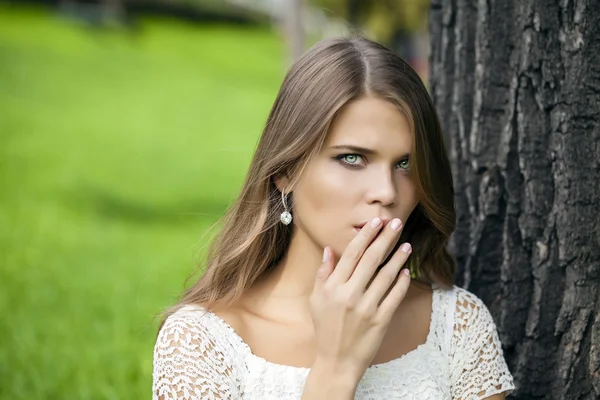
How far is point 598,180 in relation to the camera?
287 centimetres

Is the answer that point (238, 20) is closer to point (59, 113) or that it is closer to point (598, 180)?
point (59, 113)

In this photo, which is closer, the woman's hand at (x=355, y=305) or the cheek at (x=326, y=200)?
the woman's hand at (x=355, y=305)

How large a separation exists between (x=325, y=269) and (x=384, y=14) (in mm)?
23901

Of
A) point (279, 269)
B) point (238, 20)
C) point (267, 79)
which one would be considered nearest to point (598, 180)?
point (279, 269)

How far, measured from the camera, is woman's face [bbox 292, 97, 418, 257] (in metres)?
2.52

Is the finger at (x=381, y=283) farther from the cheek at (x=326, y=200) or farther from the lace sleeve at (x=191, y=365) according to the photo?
the lace sleeve at (x=191, y=365)

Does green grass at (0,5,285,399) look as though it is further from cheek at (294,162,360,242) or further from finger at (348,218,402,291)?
finger at (348,218,402,291)

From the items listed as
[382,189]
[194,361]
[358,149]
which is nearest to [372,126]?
[358,149]

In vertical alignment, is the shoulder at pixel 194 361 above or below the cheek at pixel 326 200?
below

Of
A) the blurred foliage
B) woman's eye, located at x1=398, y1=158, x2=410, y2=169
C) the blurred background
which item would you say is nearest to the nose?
woman's eye, located at x1=398, y1=158, x2=410, y2=169

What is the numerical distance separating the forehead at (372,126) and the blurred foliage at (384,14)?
2239cm

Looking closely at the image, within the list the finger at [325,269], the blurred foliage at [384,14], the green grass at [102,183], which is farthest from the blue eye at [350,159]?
the blurred foliage at [384,14]

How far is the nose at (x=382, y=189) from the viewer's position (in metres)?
2.50

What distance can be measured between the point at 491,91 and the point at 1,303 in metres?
4.40
